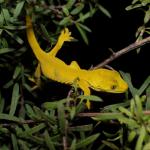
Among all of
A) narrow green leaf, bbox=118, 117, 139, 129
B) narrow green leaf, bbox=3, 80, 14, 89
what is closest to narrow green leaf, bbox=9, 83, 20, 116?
narrow green leaf, bbox=3, 80, 14, 89

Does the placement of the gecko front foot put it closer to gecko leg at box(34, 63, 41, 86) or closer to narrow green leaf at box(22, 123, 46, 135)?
gecko leg at box(34, 63, 41, 86)

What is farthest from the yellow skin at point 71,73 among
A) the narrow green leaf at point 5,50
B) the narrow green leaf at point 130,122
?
the narrow green leaf at point 130,122

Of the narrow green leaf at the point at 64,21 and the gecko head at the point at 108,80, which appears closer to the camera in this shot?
the narrow green leaf at the point at 64,21

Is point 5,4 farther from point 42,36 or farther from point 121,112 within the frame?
point 121,112

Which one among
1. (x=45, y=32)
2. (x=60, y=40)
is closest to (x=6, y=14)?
(x=45, y=32)

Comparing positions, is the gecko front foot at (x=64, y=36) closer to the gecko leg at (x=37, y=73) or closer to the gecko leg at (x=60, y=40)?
the gecko leg at (x=60, y=40)

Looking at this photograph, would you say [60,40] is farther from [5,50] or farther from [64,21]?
[5,50]

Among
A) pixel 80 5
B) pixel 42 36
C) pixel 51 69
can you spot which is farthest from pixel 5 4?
pixel 51 69
